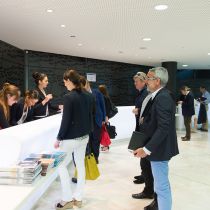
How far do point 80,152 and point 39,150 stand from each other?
44 centimetres

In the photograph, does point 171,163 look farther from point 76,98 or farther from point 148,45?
point 148,45

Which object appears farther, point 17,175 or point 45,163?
point 45,163

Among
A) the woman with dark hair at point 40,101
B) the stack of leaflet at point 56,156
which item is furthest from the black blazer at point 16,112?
the stack of leaflet at point 56,156

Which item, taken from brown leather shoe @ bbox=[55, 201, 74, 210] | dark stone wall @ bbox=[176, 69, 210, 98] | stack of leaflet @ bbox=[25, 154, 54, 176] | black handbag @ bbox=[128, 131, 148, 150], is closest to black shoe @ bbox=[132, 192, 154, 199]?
brown leather shoe @ bbox=[55, 201, 74, 210]

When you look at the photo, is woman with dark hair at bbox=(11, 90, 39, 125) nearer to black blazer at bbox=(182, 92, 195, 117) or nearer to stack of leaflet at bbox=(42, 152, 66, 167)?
stack of leaflet at bbox=(42, 152, 66, 167)

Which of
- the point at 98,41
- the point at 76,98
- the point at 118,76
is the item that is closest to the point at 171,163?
the point at 76,98

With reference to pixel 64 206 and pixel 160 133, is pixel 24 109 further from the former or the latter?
→ pixel 160 133

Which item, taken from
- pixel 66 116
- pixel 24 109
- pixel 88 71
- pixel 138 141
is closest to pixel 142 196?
pixel 138 141

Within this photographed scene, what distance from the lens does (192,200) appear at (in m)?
3.62

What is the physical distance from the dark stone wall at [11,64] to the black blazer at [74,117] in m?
5.60

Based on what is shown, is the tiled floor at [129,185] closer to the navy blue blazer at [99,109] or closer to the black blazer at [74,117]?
the navy blue blazer at [99,109]

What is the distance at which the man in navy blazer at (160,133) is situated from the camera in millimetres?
2494

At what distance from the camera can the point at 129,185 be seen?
416 cm

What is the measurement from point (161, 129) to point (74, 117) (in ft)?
3.01
